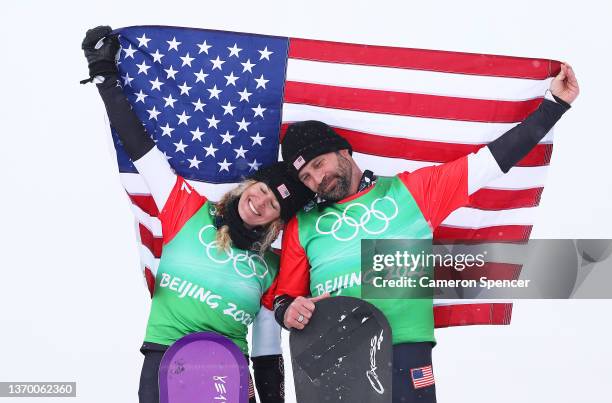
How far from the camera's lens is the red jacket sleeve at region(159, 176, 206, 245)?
3.43 meters

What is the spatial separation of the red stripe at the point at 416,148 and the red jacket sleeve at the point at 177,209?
0.54m

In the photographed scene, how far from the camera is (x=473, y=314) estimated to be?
3.78 meters

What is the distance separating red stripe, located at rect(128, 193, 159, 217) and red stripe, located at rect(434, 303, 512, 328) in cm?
147

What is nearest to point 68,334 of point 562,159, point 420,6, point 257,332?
point 257,332

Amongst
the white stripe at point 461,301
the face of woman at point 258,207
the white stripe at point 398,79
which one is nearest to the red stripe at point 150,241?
the face of woman at point 258,207

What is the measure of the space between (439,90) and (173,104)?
1261 millimetres

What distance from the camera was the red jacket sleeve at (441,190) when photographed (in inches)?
132

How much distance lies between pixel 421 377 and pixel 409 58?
1451 millimetres

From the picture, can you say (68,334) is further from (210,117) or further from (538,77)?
(538,77)

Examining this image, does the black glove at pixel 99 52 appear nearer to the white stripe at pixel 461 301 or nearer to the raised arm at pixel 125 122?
the raised arm at pixel 125 122

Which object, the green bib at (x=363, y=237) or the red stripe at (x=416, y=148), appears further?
the red stripe at (x=416, y=148)

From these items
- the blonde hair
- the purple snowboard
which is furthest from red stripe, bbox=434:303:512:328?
the purple snowboard

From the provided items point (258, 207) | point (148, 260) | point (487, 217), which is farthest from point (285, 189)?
point (487, 217)

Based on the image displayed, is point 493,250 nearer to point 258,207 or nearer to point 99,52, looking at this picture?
point 258,207
